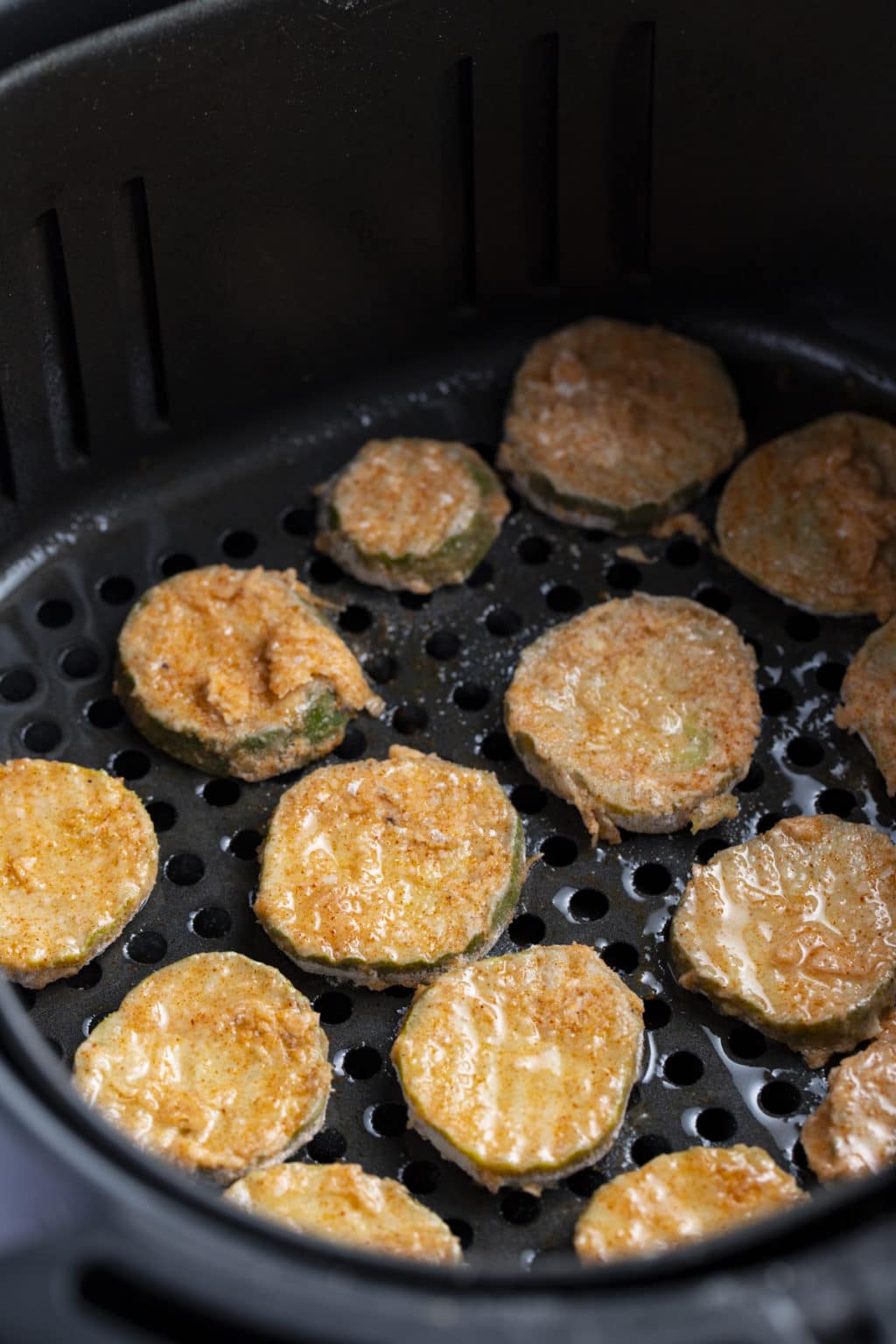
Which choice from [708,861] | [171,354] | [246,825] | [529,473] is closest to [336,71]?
[171,354]

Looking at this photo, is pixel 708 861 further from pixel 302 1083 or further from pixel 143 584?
pixel 143 584

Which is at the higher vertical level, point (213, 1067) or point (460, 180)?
point (460, 180)

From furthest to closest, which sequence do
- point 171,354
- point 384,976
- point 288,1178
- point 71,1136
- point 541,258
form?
point 541,258, point 171,354, point 384,976, point 288,1178, point 71,1136

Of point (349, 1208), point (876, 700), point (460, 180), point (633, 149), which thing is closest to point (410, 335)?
point (460, 180)

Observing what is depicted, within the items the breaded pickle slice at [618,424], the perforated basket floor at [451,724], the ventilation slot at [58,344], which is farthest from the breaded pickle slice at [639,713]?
the ventilation slot at [58,344]

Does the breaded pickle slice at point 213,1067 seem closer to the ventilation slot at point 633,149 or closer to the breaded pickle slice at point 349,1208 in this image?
the breaded pickle slice at point 349,1208

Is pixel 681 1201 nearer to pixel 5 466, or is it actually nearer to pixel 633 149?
pixel 5 466
